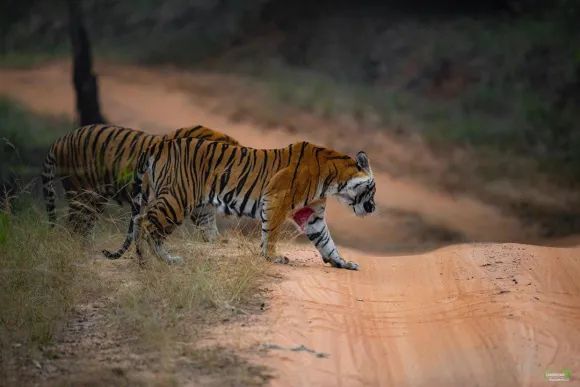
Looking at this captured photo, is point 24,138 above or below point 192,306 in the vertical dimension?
above

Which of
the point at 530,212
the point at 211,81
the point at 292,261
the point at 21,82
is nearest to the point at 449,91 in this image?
the point at 530,212

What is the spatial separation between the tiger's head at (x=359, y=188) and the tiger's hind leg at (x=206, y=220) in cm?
124

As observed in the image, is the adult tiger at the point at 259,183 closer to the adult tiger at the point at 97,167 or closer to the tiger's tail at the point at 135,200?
the tiger's tail at the point at 135,200

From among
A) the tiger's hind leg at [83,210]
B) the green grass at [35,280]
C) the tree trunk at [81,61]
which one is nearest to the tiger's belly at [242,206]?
the tiger's hind leg at [83,210]

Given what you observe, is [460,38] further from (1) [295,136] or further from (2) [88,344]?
(2) [88,344]

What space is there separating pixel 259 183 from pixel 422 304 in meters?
1.80

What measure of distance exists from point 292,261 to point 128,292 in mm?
1872

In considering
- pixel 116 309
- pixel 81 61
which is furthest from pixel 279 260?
→ pixel 81 61

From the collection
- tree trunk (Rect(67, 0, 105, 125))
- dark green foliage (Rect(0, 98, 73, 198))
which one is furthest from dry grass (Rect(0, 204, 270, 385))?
tree trunk (Rect(67, 0, 105, 125))

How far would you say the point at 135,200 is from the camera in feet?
25.2

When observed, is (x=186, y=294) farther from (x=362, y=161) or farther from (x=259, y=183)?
(x=362, y=161)

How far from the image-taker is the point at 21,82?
11023mm

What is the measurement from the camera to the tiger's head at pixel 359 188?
8125 mm

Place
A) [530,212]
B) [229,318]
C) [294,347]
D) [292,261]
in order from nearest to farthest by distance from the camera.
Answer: [294,347], [229,318], [292,261], [530,212]
